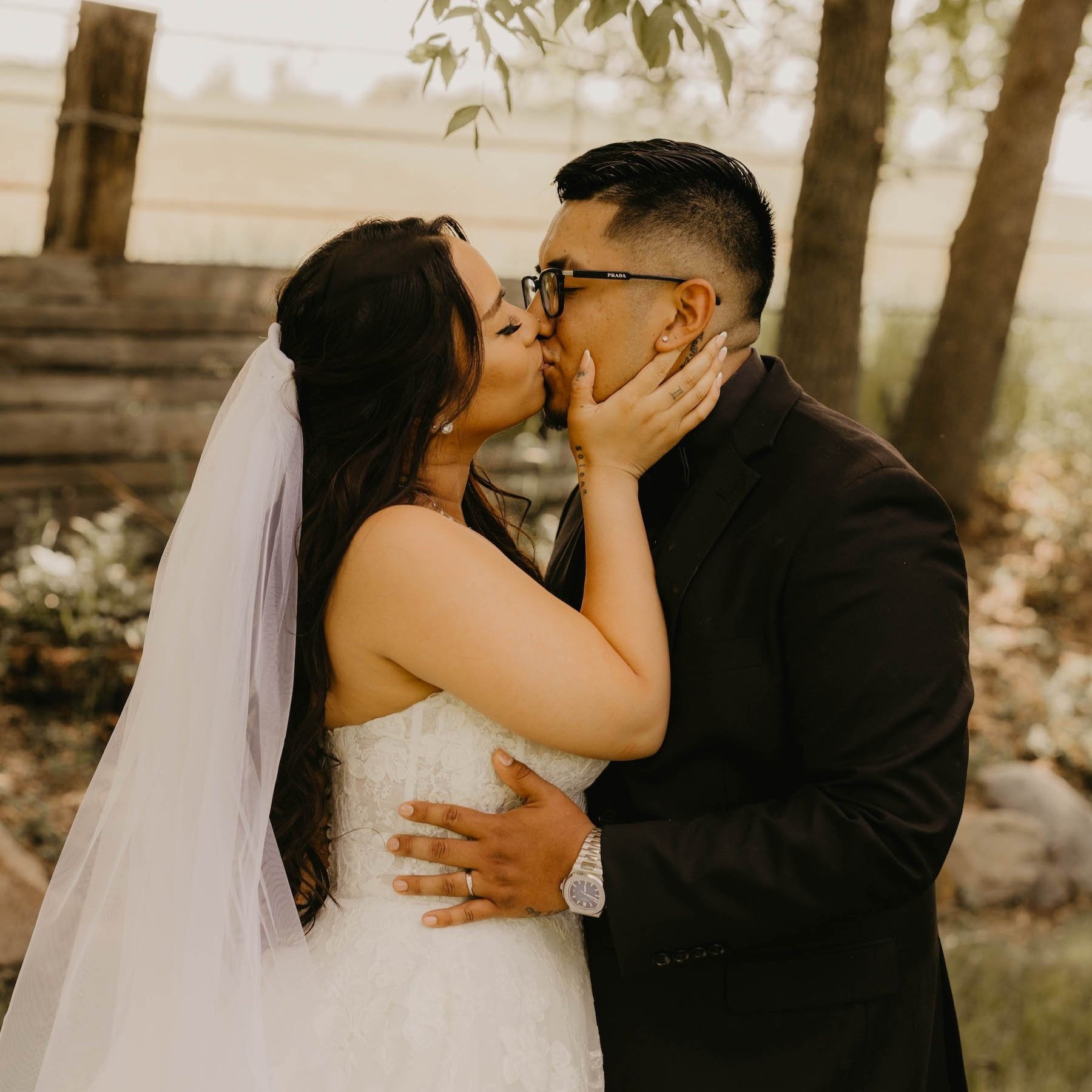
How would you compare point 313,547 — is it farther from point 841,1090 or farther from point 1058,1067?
point 1058,1067

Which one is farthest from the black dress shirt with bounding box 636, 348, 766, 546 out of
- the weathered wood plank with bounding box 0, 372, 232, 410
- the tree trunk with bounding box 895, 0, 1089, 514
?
the tree trunk with bounding box 895, 0, 1089, 514

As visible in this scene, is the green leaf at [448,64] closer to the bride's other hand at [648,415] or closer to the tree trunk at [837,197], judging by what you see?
the bride's other hand at [648,415]

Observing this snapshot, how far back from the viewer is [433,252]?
2334 mm

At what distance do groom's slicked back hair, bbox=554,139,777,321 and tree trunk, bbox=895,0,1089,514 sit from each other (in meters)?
6.01

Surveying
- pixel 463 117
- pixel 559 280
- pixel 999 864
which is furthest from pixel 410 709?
pixel 999 864

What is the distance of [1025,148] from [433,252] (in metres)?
6.59

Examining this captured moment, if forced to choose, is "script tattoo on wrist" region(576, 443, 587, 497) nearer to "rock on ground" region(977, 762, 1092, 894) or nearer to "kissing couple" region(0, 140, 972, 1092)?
"kissing couple" region(0, 140, 972, 1092)

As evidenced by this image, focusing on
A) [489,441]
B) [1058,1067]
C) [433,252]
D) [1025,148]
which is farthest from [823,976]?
[1025,148]

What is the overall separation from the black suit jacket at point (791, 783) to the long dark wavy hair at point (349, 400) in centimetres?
51

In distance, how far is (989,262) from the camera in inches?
311

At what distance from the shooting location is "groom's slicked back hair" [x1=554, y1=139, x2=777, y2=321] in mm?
2428

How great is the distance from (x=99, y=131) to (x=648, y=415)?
5.03 metres

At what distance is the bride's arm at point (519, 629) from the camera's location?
2104mm

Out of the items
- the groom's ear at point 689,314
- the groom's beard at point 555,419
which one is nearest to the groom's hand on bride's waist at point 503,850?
the groom's beard at point 555,419
